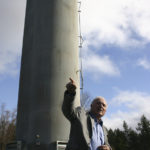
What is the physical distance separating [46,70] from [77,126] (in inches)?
118

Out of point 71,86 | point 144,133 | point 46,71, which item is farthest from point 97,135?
point 144,133

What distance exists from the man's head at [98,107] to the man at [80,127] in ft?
0.22

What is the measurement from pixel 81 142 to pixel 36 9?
4663mm

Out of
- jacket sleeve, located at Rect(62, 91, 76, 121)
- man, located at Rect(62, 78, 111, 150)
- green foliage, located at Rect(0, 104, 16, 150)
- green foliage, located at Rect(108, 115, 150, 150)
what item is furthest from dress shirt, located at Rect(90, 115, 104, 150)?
green foliage, located at Rect(108, 115, 150, 150)

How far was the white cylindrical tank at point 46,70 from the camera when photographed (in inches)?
183

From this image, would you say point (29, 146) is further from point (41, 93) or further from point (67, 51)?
point (67, 51)

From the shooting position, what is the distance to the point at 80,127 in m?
2.21

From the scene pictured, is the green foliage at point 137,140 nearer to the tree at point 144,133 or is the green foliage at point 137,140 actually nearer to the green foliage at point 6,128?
the tree at point 144,133

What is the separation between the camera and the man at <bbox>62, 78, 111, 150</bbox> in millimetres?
2162

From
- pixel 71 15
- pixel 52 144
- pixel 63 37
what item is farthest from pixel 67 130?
pixel 71 15

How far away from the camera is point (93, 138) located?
2.27m

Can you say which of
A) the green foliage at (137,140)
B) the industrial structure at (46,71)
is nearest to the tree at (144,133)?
the green foliage at (137,140)

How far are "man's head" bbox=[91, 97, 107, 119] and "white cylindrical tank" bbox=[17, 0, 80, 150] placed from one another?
7.59 feet

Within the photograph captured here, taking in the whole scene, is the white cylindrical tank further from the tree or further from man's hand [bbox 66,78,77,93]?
the tree
